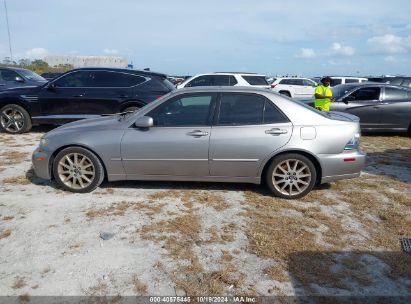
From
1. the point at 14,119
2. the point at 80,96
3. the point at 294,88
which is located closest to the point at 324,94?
the point at 80,96

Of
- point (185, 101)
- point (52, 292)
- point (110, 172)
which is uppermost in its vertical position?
point (185, 101)

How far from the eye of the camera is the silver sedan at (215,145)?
15.2 ft

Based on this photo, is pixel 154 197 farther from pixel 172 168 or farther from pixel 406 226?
pixel 406 226

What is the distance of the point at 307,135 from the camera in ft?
15.2

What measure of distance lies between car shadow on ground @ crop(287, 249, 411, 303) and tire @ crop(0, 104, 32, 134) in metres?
7.84

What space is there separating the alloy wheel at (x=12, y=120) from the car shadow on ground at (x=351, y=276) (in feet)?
26.1

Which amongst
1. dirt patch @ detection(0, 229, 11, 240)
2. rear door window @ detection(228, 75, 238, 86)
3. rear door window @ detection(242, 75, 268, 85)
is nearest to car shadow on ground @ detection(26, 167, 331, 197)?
dirt patch @ detection(0, 229, 11, 240)

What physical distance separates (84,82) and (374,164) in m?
6.94

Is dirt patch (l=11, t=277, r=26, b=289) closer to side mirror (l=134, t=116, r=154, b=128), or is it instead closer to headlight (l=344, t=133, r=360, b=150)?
side mirror (l=134, t=116, r=154, b=128)

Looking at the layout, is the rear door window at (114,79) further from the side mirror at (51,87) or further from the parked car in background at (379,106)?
the parked car in background at (379,106)

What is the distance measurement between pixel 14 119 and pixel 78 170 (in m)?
5.06

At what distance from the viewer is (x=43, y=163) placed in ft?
16.2

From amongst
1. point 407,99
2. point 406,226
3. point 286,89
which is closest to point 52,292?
point 406,226

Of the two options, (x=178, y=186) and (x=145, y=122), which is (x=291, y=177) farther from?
(x=145, y=122)
